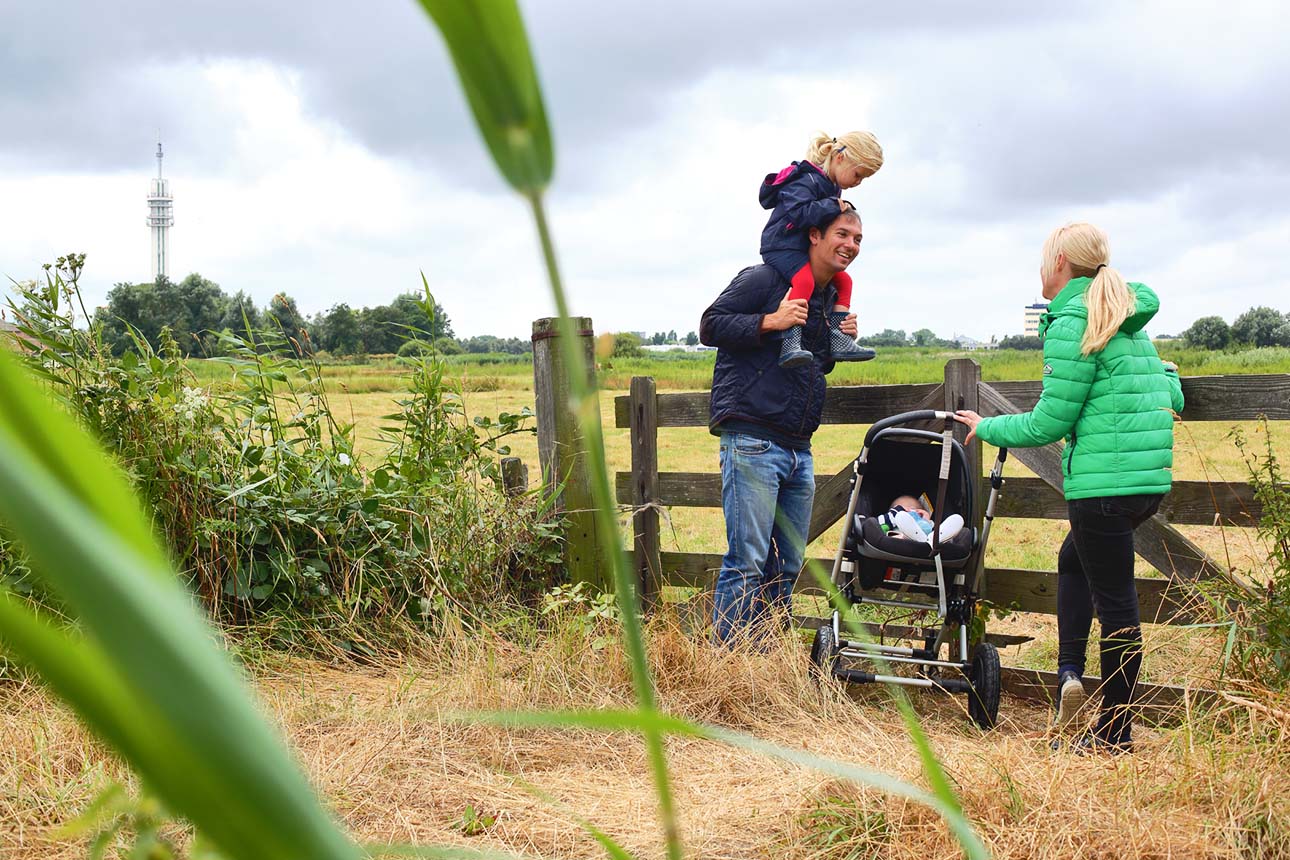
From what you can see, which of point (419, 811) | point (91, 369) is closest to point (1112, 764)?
point (419, 811)

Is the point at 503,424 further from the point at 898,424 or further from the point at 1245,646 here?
the point at 1245,646

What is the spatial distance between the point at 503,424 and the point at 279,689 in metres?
1.64

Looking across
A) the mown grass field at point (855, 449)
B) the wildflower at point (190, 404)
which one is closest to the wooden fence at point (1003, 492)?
the mown grass field at point (855, 449)

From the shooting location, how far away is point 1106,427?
3.59 meters

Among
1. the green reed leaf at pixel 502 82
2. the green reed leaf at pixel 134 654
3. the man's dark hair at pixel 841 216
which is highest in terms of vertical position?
the man's dark hair at pixel 841 216

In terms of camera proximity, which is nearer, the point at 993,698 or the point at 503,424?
the point at 993,698

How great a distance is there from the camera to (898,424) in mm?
4352

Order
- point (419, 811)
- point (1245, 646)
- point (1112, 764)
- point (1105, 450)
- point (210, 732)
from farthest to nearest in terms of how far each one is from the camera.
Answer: point (1105, 450) → point (1245, 646) → point (419, 811) → point (1112, 764) → point (210, 732)

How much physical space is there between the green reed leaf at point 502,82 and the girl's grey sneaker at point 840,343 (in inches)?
171

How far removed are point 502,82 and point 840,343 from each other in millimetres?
4395

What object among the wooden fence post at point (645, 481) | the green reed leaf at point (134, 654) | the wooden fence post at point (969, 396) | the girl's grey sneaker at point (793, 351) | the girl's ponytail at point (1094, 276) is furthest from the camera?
the wooden fence post at point (645, 481)

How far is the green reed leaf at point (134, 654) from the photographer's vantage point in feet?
0.42

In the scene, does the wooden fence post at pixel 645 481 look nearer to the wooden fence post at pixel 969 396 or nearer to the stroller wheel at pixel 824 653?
the stroller wheel at pixel 824 653

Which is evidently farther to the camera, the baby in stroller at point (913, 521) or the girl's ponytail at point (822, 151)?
the girl's ponytail at point (822, 151)
